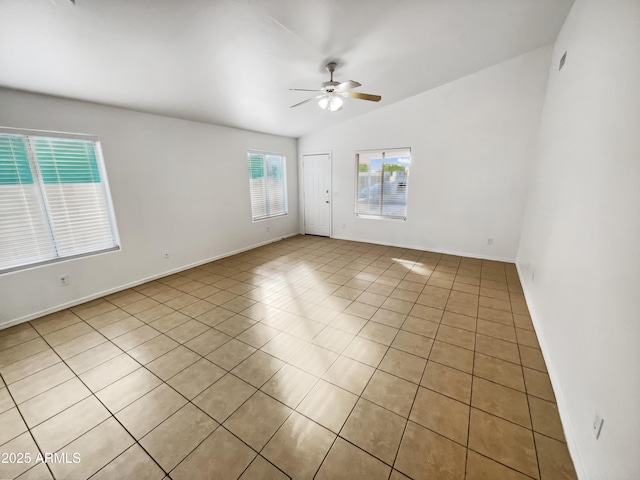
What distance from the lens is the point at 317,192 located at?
627cm

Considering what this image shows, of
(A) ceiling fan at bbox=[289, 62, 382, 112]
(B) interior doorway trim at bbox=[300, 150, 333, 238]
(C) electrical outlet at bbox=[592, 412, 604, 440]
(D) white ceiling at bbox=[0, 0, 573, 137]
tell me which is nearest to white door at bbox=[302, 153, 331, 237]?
(B) interior doorway trim at bbox=[300, 150, 333, 238]

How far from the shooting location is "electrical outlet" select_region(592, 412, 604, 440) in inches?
47.4

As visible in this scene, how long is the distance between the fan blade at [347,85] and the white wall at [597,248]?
6.02ft

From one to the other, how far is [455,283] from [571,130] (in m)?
2.16

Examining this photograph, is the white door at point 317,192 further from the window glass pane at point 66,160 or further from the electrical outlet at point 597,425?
the electrical outlet at point 597,425

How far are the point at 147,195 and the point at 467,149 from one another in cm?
522

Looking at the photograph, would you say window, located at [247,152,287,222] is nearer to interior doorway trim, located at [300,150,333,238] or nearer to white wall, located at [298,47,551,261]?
interior doorway trim, located at [300,150,333,238]

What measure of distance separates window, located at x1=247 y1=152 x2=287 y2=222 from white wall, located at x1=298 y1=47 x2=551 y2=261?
69.0 inches

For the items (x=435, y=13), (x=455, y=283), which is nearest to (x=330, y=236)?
(x=455, y=283)

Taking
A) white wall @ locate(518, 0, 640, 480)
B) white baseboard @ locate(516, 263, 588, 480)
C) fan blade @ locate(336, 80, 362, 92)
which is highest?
fan blade @ locate(336, 80, 362, 92)

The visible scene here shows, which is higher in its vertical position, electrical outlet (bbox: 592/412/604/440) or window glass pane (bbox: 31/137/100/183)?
window glass pane (bbox: 31/137/100/183)

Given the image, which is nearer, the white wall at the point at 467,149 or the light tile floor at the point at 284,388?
the light tile floor at the point at 284,388

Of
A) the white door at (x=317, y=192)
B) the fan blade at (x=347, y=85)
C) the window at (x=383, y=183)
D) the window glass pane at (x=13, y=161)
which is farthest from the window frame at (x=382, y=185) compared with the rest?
the window glass pane at (x=13, y=161)

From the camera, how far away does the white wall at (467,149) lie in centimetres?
389
